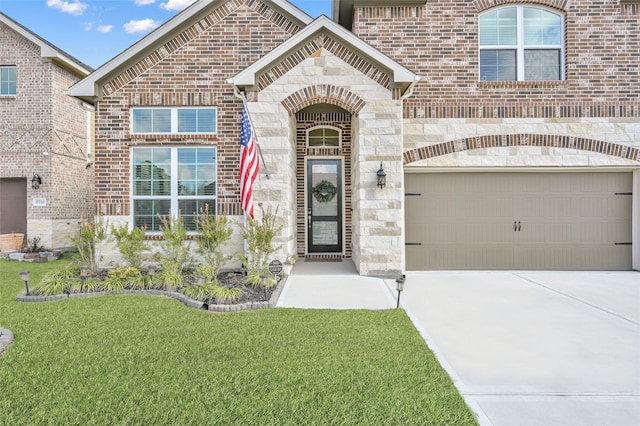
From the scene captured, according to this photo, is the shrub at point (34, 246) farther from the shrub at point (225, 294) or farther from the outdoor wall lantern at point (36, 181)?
the shrub at point (225, 294)

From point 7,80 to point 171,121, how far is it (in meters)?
7.59

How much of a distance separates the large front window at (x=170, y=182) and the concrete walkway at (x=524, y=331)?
2.78 metres

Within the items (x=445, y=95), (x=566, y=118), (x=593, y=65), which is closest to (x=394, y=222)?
(x=445, y=95)

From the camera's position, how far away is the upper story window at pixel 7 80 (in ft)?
38.4

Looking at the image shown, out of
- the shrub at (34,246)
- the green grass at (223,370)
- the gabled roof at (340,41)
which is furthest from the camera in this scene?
the shrub at (34,246)

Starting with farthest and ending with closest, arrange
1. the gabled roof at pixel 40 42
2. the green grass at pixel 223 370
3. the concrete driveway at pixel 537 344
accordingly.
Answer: the gabled roof at pixel 40 42
the concrete driveway at pixel 537 344
the green grass at pixel 223 370

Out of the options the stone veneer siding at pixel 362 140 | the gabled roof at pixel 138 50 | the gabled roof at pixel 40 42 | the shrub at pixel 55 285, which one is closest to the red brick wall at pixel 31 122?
the gabled roof at pixel 40 42

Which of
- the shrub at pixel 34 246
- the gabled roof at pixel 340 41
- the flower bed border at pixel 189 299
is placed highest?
the gabled roof at pixel 340 41

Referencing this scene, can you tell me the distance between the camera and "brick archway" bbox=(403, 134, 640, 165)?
8.34 meters

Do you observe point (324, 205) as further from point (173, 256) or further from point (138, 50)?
point (138, 50)

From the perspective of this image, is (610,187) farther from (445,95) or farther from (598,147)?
(445,95)

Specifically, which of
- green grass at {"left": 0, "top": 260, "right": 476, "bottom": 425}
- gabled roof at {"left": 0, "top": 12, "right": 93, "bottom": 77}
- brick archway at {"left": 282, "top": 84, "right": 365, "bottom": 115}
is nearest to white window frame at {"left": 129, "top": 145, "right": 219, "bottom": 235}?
brick archway at {"left": 282, "top": 84, "right": 365, "bottom": 115}

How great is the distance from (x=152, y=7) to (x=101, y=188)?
37.0 feet

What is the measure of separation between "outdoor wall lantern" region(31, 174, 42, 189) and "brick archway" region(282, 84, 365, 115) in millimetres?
8826
